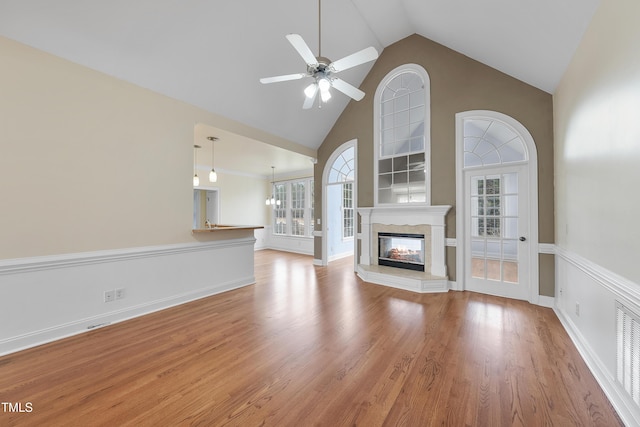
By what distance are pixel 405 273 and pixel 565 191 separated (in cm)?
234

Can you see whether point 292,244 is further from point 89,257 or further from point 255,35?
point 255,35

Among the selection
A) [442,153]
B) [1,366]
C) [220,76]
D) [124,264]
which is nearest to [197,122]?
[220,76]

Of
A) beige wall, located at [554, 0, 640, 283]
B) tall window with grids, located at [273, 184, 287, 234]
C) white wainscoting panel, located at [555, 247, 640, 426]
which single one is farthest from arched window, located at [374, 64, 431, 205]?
tall window with grids, located at [273, 184, 287, 234]

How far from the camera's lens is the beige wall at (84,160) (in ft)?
7.34

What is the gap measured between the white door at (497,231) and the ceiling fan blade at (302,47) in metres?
3.09

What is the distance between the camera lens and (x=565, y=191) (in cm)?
281

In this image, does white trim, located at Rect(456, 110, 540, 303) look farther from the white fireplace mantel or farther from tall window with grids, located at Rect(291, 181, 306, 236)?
tall window with grids, located at Rect(291, 181, 306, 236)

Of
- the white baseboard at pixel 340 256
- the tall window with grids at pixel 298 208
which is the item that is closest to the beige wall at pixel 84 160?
the white baseboard at pixel 340 256

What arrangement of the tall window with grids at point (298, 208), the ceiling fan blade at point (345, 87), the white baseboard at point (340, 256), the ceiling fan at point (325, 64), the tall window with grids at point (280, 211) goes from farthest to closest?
the tall window with grids at point (280, 211) < the tall window with grids at point (298, 208) < the white baseboard at point (340, 256) < the ceiling fan blade at point (345, 87) < the ceiling fan at point (325, 64)

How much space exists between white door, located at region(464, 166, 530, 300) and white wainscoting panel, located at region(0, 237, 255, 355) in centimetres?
399

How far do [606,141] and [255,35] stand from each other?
3663mm

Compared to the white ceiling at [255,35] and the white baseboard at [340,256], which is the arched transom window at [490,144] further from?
the white baseboard at [340,256]

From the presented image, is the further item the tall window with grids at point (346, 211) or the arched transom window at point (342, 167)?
the tall window with grids at point (346, 211)

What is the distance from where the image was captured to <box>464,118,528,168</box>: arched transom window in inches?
143
